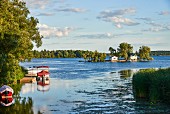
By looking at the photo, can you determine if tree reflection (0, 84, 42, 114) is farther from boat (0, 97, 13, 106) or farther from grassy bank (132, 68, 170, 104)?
grassy bank (132, 68, 170, 104)

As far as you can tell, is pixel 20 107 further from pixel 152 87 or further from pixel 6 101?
pixel 152 87

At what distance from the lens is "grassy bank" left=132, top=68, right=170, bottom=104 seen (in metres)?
35.1

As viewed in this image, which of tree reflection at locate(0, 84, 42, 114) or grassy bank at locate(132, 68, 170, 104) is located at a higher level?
grassy bank at locate(132, 68, 170, 104)

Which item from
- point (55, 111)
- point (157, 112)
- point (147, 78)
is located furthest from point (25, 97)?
point (157, 112)

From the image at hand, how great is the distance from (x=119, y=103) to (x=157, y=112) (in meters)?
6.15

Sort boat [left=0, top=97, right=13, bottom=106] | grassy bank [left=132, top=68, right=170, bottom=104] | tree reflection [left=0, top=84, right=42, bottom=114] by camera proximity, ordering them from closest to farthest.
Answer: tree reflection [left=0, top=84, right=42, bottom=114]
grassy bank [left=132, top=68, right=170, bottom=104]
boat [left=0, top=97, right=13, bottom=106]

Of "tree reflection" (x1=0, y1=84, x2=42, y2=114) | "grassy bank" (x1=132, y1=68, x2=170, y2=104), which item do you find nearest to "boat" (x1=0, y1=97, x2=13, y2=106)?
"tree reflection" (x1=0, y1=84, x2=42, y2=114)

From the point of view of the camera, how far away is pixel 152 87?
36719mm

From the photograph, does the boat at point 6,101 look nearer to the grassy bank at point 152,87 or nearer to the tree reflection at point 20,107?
the tree reflection at point 20,107

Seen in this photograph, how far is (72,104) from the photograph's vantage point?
36.0 meters

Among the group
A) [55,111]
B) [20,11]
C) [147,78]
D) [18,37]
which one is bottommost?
[55,111]

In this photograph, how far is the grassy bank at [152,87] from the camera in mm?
35094

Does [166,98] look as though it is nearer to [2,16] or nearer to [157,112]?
[157,112]

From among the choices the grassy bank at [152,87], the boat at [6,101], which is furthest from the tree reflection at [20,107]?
the grassy bank at [152,87]
